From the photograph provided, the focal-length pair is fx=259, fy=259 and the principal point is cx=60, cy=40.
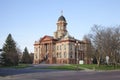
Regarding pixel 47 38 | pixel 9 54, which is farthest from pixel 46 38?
pixel 9 54

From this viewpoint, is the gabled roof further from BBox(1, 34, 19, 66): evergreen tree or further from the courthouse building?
BBox(1, 34, 19, 66): evergreen tree

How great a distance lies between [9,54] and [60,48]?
26.5 m

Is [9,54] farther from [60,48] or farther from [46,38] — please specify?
[46,38]

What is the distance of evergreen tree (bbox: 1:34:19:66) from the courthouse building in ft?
67.2

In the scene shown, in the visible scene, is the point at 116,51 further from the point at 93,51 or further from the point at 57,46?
the point at 57,46

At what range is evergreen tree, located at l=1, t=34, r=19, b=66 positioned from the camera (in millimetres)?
82694

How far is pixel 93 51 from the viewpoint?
79688 mm

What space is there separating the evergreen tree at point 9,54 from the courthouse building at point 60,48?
2049 cm

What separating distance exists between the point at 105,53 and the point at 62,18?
138 ft

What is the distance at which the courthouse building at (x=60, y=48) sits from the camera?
3952 inches

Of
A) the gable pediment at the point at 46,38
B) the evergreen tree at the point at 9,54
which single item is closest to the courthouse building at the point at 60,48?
the gable pediment at the point at 46,38

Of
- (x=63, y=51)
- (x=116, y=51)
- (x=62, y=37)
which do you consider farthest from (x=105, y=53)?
(x=62, y=37)

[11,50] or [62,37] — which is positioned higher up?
[62,37]

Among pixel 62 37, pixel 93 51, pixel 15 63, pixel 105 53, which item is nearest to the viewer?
pixel 105 53
